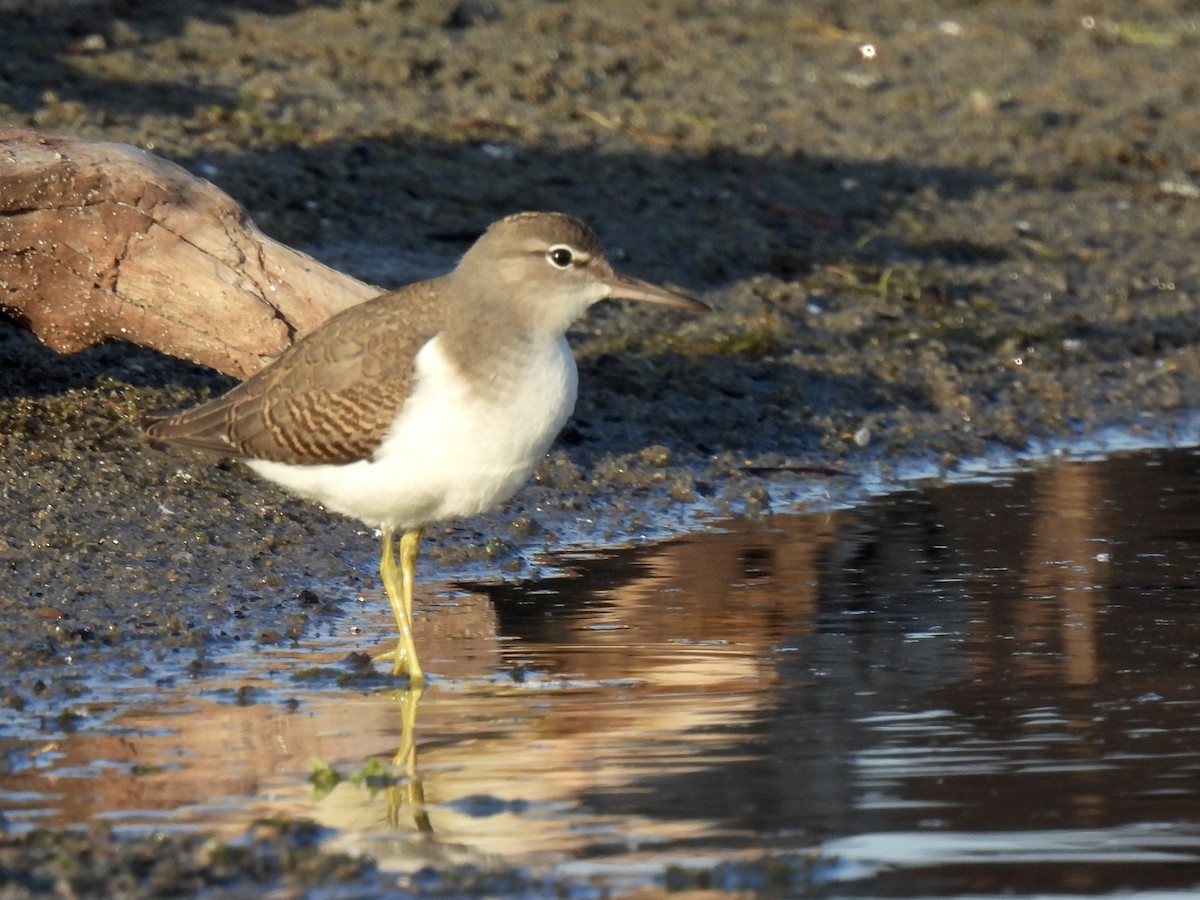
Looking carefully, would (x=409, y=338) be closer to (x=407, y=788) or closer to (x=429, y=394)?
(x=429, y=394)

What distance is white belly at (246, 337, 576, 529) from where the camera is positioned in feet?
19.4

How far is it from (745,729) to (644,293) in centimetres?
179

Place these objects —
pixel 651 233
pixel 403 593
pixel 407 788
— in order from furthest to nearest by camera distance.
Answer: pixel 651 233 < pixel 403 593 < pixel 407 788

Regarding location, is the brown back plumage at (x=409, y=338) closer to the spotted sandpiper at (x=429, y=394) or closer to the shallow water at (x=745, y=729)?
the spotted sandpiper at (x=429, y=394)

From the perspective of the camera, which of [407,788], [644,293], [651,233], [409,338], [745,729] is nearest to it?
[407,788]

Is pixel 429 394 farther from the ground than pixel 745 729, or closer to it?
farther from the ground

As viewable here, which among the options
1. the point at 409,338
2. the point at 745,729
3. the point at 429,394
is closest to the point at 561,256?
the point at 409,338

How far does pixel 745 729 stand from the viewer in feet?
17.5

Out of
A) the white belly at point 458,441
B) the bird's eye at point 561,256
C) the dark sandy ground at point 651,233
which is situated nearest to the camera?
the white belly at point 458,441

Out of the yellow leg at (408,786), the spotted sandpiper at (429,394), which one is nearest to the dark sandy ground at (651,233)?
the spotted sandpiper at (429,394)

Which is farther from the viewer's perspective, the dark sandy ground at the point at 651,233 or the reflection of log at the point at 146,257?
the dark sandy ground at the point at 651,233

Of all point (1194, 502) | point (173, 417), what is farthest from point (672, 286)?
point (173, 417)

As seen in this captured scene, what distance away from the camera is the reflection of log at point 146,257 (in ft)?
23.2

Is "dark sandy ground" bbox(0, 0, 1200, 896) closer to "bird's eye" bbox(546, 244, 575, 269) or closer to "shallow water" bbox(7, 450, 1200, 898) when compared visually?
"shallow water" bbox(7, 450, 1200, 898)
